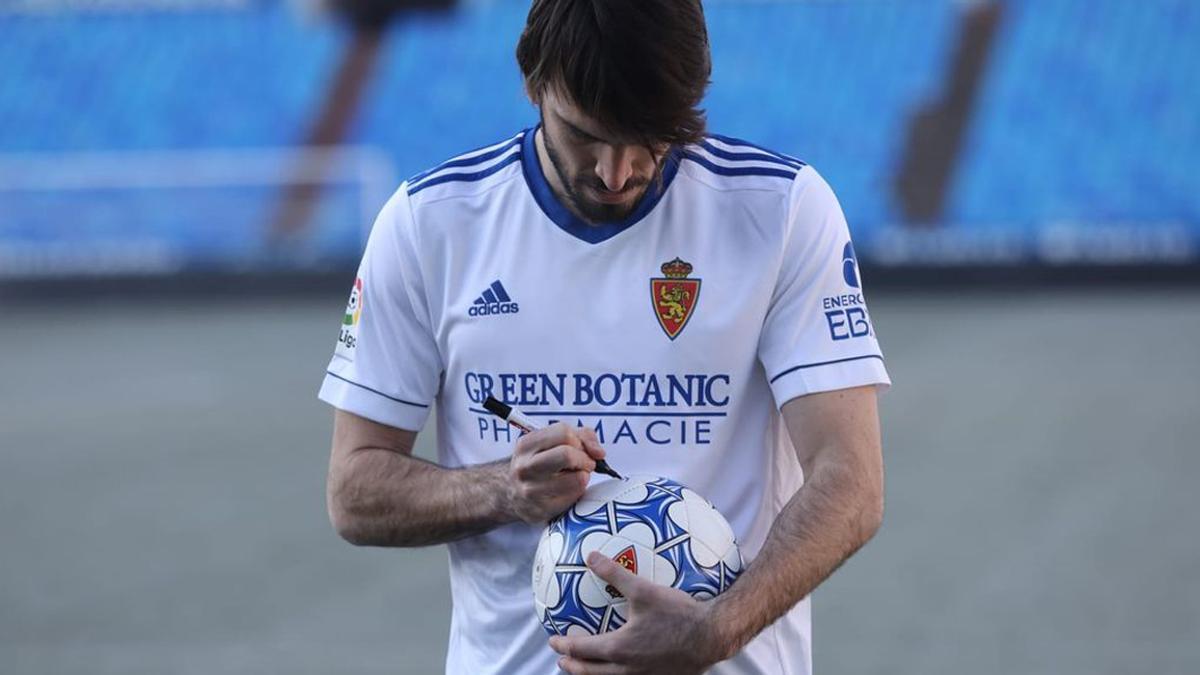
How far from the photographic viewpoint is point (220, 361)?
14648 millimetres

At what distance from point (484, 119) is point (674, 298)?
59.2ft

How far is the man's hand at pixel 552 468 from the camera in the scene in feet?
7.30

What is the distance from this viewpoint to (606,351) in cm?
245

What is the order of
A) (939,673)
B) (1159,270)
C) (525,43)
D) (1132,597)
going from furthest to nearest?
1. (1159,270)
2. (1132,597)
3. (939,673)
4. (525,43)

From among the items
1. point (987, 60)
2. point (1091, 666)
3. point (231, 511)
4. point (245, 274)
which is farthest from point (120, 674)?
point (987, 60)

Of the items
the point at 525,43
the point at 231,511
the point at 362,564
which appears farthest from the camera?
the point at 231,511

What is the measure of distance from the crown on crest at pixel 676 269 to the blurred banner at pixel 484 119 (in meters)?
16.5

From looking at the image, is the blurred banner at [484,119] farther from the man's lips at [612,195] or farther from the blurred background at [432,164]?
the man's lips at [612,195]

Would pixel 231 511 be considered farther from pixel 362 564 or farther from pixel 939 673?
pixel 939 673

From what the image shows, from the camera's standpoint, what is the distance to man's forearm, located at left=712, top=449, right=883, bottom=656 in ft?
7.31

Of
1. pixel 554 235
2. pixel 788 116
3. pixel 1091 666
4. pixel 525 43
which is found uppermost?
pixel 788 116

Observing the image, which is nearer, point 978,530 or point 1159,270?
point 978,530

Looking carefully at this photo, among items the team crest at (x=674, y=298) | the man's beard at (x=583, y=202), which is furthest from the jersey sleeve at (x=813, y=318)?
the man's beard at (x=583, y=202)

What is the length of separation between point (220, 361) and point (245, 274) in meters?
5.29
